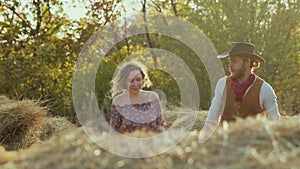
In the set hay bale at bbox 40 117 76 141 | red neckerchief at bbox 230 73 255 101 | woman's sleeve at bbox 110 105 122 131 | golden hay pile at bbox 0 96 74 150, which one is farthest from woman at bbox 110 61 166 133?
hay bale at bbox 40 117 76 141

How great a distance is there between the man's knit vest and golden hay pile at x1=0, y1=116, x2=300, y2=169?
291 cm

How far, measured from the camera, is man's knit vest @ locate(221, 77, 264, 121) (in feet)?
17.4

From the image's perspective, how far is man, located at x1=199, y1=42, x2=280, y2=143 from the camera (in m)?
5.29

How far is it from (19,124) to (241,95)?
10.5 feet

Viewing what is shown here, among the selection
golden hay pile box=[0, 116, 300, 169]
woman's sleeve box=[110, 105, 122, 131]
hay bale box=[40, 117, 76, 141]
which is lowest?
hay bale box=[40, 117, 76, 141]

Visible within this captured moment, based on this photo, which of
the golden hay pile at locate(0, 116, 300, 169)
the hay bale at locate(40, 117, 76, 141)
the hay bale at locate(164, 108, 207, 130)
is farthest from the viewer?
the hay bale at locate(164, 108, 207, 130)

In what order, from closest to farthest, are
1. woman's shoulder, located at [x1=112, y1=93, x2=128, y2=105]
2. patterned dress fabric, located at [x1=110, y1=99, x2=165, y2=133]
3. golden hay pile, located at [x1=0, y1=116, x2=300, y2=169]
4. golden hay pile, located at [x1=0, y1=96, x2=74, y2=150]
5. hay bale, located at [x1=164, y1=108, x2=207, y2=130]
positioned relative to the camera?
golden hay pile, located at [x1=0, y1=116, x2=300, y2=169] → patterned dress fabric, located at [x1=110, y1=99, x2=165, y2=133] → woman's shoulder, located at [x1=112, y1=93, x2=128, y2=105] → golden hay pile, located at [x1=0, y1=96, x2=74, y2=150] → hay bale, located at [x1=164, y1=108, x2=207, y2=130]

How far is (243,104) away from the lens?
5.38 m

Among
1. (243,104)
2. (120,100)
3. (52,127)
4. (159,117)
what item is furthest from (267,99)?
(52,127)

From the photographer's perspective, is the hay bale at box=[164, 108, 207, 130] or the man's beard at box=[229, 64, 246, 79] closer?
the man's beard at box=[229, 64, 246, 79]

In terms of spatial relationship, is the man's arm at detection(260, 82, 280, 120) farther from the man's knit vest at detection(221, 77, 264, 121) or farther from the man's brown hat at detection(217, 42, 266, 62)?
the man's brown hat at detection(217, 42, 266, 62)

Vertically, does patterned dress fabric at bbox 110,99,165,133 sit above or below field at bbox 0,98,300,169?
below

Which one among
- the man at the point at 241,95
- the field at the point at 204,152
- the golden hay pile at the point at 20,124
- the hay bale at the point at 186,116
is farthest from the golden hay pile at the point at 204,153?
the hay bale at the point at 186,116

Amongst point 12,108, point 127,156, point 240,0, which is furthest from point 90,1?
point 127,156
